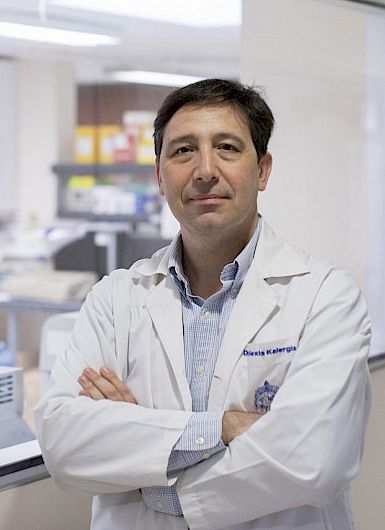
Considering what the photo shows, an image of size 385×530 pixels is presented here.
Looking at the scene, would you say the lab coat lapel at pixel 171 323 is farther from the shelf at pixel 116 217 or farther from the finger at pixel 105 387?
the shelf at pixel 116 217

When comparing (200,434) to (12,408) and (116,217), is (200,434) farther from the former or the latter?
(116,217)

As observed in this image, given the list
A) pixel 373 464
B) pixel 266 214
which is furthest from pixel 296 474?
pixel 373 464

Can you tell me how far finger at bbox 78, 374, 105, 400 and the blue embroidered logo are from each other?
0.28 meters

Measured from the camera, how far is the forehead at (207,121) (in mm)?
1596

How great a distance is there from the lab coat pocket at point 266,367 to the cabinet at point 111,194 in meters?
4.36

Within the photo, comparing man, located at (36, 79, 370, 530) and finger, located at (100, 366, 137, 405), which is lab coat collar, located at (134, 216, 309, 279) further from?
finger, located at (100, 366, 137, 405)

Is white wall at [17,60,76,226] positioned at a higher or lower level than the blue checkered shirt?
higher

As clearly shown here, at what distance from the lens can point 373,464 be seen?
2766 mm

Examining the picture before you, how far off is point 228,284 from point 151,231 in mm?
4180

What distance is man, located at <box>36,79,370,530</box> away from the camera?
1468 millimetres

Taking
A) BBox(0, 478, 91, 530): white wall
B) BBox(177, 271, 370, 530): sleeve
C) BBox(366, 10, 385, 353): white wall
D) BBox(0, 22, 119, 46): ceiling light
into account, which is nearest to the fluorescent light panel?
BBox(0, 22, 119, 46): ceiling light

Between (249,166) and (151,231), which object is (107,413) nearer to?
(249,166)

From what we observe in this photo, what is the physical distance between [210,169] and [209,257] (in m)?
0.19

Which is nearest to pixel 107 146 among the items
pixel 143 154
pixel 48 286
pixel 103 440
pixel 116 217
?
pixel 143 154
